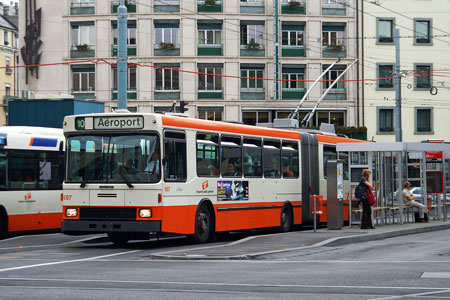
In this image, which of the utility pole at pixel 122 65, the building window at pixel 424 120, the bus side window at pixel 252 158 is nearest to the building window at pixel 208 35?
the building window at pixel 424 120

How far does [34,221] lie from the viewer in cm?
2172

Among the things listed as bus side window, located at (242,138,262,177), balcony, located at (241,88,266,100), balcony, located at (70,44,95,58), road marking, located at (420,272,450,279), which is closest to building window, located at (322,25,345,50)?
balcony, located at (241,88,266,100)

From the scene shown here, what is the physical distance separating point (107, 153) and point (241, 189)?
13.4ft

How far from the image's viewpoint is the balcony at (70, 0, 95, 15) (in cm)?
5384

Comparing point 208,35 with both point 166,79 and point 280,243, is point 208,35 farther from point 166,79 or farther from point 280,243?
point 280,243

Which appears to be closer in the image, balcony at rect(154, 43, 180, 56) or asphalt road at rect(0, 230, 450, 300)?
asphalt road at rect(0, 230, 450, 300)

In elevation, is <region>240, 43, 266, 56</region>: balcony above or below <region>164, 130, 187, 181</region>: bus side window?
above

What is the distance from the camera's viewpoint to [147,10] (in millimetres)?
53406

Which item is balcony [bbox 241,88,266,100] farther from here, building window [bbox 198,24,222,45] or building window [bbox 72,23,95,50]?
building window [bbox 72,23,95,50]

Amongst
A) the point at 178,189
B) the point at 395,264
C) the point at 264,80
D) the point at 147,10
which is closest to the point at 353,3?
the point at 264,80

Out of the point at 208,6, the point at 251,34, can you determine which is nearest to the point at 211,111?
the point at 251,34

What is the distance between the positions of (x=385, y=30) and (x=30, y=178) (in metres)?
38.0

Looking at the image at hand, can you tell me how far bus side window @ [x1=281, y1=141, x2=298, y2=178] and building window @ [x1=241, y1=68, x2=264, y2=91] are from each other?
30.3 m

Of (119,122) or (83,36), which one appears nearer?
(119,122)
